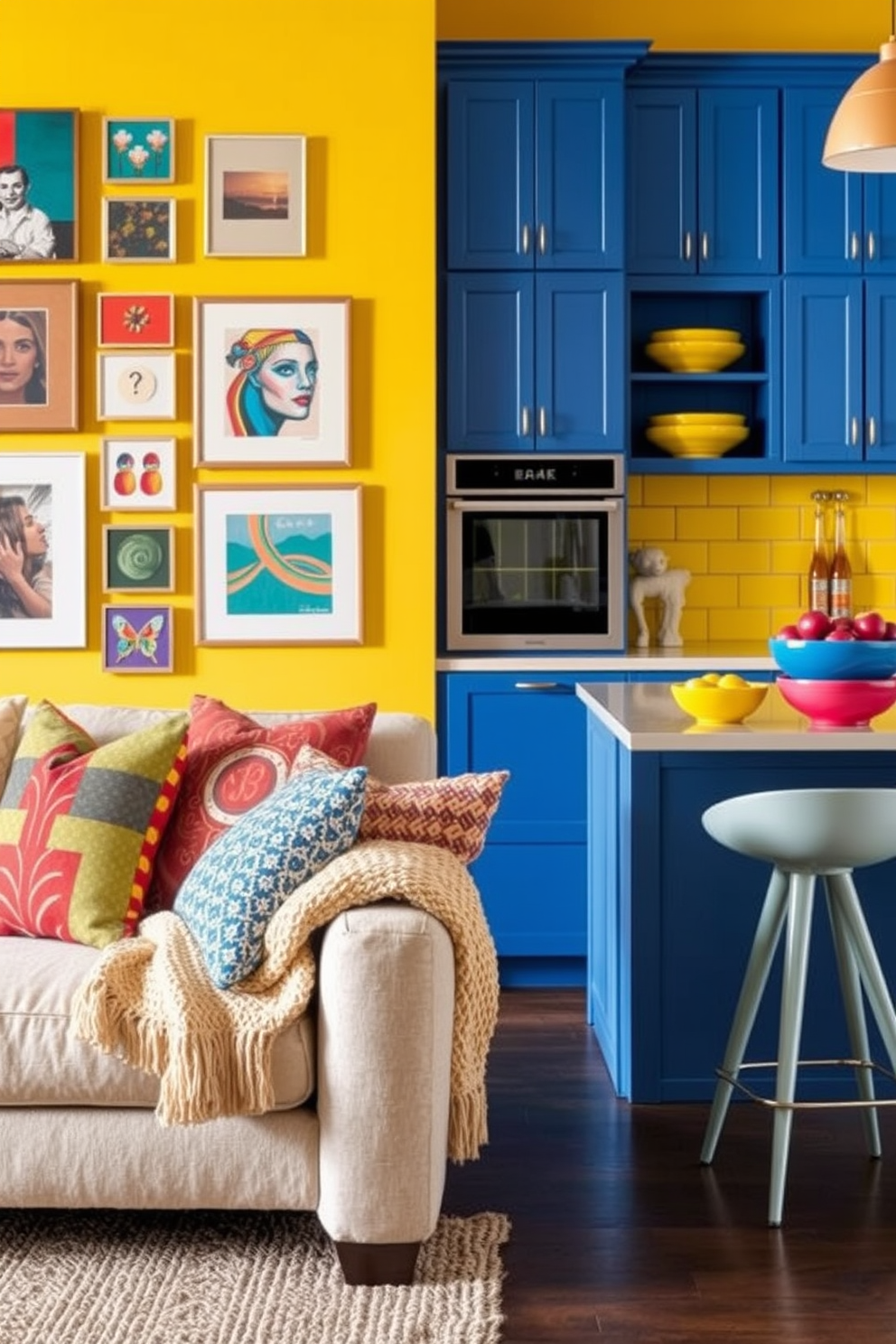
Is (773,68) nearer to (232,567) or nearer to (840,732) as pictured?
(232,567)

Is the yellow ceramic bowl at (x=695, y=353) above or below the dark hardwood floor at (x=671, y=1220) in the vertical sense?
above

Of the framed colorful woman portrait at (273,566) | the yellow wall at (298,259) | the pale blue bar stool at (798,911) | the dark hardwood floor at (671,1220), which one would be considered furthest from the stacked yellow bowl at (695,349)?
the pale blue bar stool at (798,911)

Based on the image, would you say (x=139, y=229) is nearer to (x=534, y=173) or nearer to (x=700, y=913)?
(x=534, y=173)

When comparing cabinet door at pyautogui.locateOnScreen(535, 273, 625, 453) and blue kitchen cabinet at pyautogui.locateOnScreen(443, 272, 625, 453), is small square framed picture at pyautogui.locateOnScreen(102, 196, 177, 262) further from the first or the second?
cabinet door at pyautogui.locateOnScreen(535, 273, 625, 453)

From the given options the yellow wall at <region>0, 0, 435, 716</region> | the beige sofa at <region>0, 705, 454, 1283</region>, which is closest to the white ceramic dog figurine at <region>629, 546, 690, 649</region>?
the yellow wall at <region>0, 0, 435, 716</region>

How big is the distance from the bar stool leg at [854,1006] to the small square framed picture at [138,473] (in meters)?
2.49

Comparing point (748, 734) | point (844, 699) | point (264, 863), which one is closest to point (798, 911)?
point (748, 734)

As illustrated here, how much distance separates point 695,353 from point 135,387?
174 cm

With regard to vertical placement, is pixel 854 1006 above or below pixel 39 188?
below

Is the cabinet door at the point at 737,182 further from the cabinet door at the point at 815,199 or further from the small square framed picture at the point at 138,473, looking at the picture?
the small square framed picture at the point at 138,473

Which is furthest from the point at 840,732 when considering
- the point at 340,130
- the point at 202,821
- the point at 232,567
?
the point at 340,130

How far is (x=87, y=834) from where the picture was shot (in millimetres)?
3402

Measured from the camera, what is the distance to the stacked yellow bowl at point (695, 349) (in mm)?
5742

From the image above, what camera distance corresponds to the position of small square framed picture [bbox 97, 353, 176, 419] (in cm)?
527
